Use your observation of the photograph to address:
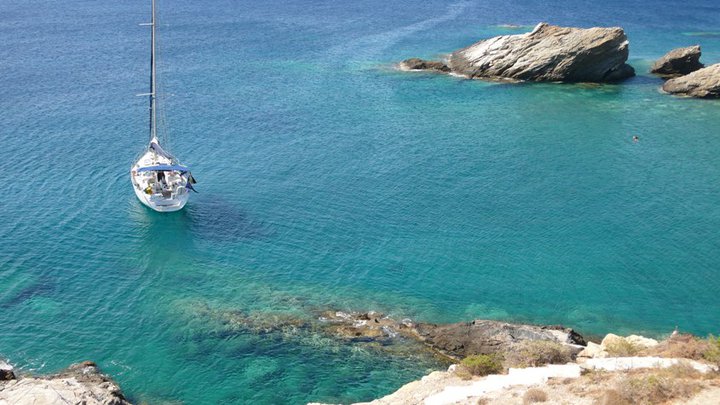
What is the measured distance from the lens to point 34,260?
5909 centimetres

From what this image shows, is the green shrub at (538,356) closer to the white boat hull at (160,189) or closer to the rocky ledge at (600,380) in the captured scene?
the rocky ledge at (600,380)

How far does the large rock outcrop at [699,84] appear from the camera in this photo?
102m

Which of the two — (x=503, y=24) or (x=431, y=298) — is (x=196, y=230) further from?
(x=503, y=24)

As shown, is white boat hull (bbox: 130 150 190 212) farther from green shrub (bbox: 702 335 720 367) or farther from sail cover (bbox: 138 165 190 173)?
green shrub (bbox: 702 335 720 367)

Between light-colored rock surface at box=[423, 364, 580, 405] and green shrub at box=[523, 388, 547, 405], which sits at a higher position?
green shrub at box=[523, 388, 547, 405]

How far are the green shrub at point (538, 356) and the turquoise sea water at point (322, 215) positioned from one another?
7.21 meters

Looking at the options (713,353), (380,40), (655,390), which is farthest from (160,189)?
(380,40)

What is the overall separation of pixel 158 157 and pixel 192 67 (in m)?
47.0

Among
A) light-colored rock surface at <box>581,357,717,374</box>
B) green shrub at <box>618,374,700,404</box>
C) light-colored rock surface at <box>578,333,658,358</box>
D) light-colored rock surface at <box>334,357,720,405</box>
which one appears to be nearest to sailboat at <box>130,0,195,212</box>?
light-colored rock surface at <box>334,357,720,405</box>

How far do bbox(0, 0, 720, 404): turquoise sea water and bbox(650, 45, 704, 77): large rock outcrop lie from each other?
12.2 ft

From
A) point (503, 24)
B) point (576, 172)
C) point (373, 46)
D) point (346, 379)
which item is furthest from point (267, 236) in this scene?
point (503, 24)

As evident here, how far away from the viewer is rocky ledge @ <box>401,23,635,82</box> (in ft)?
356

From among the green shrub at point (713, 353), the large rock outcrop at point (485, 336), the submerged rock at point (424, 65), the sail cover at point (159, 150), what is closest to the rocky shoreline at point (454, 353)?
the large rock outcrop at point (485, 336)

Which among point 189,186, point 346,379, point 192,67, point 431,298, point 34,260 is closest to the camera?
point 346,379
